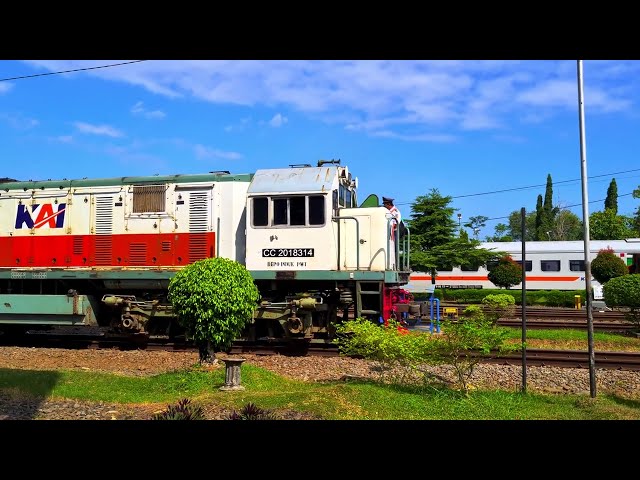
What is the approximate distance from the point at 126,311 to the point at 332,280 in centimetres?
483

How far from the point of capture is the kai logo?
13992 millimetres

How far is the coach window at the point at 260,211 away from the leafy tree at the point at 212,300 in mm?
2264

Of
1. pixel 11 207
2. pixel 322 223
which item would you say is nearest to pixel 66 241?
pixel 11 207

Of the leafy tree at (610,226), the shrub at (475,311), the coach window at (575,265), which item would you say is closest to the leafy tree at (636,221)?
the leafy tree at (610,226)

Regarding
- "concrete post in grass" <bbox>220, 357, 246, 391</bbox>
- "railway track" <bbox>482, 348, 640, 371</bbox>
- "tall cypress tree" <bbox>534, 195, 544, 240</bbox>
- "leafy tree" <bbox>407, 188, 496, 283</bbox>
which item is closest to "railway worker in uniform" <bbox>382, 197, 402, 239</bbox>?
"railway track" <bbox>482, 348, 640, 371</bbox>

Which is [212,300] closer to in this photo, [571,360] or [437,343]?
[437,343]

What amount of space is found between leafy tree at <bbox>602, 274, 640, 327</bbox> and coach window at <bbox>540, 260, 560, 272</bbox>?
683 inches

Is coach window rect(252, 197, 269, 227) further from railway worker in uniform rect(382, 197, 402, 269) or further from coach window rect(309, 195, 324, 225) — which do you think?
railway worker in uniform rect(382, 197, 402, 269)

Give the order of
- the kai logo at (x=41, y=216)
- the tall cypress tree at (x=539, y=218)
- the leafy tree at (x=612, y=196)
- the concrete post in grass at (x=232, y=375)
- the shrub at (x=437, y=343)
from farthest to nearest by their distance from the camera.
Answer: the tall cypress tree at (x=539, y=218), the leafy tree at (x=612, y=196), the kai logo at (x=41, y=216), the concrete post in grass at (x=232, y=375), the shrub at (x=437, y=343)

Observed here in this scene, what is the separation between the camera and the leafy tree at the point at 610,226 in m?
56.1

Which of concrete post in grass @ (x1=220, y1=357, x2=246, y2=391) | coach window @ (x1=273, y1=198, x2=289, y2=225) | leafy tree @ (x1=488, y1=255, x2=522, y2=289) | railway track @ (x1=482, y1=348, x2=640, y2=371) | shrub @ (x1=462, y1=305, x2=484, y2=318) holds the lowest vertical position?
railway track @ (x1=482, y1=348, x2=640, y2=371)

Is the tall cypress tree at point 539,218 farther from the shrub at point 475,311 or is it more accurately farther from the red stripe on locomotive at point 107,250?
the red stripe on locomotive at point 107,250
